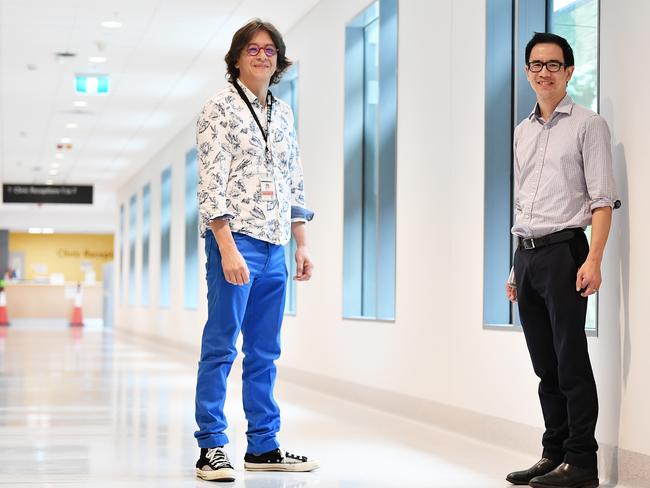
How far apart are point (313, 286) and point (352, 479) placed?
466 centimetres

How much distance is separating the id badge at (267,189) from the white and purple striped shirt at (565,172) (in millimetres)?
872

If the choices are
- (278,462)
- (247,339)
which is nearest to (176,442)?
(278,462)

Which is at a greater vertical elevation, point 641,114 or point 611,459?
point 641,114

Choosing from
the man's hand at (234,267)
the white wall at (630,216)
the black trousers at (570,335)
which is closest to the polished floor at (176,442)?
the black trousers at (570,335)

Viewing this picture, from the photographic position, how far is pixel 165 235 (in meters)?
17.5

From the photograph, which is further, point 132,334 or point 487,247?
point 132,334

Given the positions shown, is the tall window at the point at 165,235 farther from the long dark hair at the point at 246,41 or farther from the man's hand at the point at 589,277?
the man's hand at the point at 589,277

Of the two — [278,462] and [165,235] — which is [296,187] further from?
[165,235]

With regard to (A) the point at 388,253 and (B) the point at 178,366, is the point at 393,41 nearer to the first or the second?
(A) the point at 388,253

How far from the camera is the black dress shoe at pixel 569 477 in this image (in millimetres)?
3459

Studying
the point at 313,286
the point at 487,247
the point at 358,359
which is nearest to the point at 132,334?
the point at 313,286

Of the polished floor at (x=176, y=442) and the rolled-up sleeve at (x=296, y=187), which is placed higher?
the rolled-up sleeve at (x=296, y=187)

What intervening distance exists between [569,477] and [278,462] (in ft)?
3.46

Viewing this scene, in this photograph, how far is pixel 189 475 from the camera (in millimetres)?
3744
